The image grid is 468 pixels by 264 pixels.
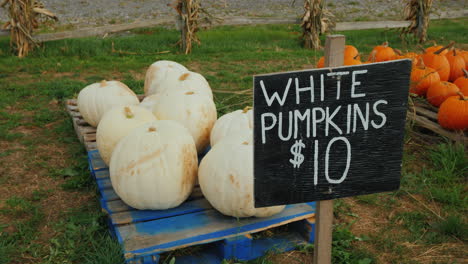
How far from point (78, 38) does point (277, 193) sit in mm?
7305

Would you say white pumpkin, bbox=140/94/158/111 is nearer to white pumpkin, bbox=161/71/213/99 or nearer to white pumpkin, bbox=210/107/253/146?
white pumpkin, bbox=161/71/213/99

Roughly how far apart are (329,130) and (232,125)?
48.4 inches

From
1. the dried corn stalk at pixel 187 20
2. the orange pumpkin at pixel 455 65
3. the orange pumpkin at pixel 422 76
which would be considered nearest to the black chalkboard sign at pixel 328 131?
the orange pumpkin at pixel 422 76

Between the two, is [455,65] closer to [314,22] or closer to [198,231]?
[198,231]

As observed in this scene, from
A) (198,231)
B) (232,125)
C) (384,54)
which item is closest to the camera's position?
(198,231)

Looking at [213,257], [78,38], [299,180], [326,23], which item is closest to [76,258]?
[213,257]

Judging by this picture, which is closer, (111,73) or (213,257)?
(213,257)

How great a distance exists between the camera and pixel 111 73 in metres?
6.82

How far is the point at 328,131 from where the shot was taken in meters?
1.96

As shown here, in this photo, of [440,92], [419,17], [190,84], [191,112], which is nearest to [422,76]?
[440,92]

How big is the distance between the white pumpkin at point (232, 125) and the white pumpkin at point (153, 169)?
1.13ft

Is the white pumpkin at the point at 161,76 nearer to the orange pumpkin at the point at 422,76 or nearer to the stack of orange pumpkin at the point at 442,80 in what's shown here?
the stack of orange pumpkin at the point at 442,80

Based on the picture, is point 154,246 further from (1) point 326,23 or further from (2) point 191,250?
(1) point 326,23

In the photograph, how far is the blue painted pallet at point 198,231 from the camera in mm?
2449
